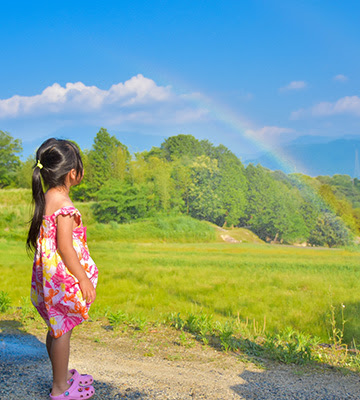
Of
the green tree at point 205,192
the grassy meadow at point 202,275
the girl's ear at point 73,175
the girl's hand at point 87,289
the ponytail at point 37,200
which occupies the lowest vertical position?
the grassy meadow at point 202,275

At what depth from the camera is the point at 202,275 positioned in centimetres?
1193

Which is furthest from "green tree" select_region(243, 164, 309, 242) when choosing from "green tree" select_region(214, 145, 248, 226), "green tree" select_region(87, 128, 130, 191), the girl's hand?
the girl's hand

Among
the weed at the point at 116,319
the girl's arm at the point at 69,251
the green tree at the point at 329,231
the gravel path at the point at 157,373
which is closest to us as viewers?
the girl's arm at the point at 69,251

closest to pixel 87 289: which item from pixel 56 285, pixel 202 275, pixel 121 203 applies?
pixel 56 285

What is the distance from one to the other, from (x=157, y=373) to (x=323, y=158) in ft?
78.6

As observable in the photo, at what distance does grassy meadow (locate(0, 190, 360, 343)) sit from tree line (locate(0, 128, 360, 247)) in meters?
0.98

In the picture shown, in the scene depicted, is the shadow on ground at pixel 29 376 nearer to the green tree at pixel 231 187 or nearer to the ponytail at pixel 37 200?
the ponytail at pixel 37 200

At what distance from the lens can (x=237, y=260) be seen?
561 inches

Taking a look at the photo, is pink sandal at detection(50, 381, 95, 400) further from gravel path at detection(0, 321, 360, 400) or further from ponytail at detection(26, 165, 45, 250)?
ponytail at detection(26, 165, 45, 250)

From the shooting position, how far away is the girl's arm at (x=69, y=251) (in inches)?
105

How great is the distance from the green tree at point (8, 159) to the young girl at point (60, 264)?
952 inches

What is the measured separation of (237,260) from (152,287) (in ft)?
15.1

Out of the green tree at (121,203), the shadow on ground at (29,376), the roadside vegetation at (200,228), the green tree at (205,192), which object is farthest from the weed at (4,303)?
the green tree at (205,192)

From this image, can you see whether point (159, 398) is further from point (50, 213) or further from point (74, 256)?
point (50, 213)
